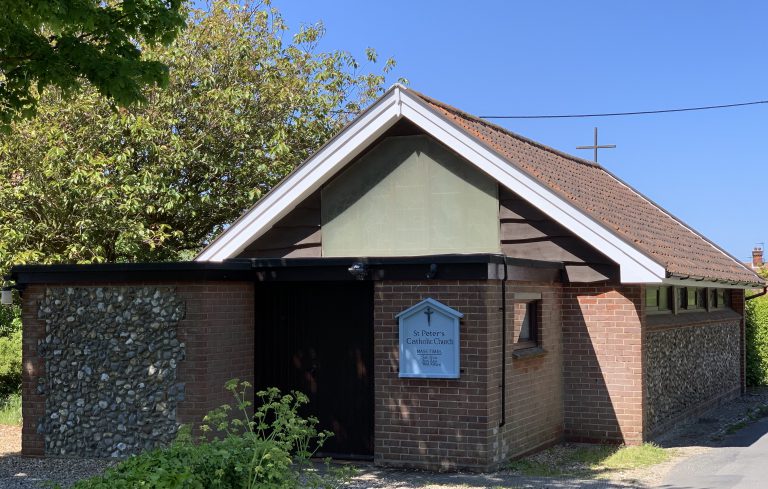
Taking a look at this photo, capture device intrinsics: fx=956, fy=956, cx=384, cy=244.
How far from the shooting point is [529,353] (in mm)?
12484

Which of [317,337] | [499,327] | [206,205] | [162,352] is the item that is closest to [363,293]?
[317,337]

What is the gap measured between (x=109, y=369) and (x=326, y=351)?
2794mm

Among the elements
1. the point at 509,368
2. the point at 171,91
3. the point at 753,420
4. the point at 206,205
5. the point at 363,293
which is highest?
the point at 171,91

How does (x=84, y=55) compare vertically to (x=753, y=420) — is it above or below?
above

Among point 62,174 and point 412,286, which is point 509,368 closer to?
point 412,286

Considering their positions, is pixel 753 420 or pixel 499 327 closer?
pixel 499 327

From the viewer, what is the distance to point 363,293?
1234 cm

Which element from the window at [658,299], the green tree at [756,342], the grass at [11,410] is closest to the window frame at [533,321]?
the window at [658,299]

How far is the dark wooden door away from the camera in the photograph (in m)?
12.2

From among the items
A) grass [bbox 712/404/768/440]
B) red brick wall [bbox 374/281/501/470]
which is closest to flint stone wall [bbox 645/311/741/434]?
grass [bbox 712/404/768/440]

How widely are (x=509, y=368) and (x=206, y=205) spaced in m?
9.59

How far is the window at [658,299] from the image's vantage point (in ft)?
47.6

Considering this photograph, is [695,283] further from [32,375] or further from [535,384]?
A: [32,375]

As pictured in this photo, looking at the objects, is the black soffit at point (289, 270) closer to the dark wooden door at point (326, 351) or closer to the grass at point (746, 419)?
the dark wooden door at point (326, 351)
